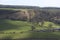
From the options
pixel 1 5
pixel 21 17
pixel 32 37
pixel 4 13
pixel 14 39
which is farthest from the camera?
pixel 1 5

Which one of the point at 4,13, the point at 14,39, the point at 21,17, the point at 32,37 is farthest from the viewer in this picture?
the point at 4,13

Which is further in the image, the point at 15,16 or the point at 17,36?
the point at 15,16

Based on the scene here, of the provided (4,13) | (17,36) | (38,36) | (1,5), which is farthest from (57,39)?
(1,5)

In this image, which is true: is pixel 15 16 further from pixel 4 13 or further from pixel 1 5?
pixel 1 5

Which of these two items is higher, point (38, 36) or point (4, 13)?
point (38, 36)

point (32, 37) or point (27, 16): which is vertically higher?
point (32, 37)

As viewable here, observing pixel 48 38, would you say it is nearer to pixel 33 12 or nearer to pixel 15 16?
pixel 15 16

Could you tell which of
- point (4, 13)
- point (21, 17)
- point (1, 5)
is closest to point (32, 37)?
point (21, 17)

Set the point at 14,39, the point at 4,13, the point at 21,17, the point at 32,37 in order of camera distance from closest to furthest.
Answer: the point at 14,39
the point at 32,37
the point at 21,17
the point at 4,13

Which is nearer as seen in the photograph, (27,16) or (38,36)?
(38,36)
